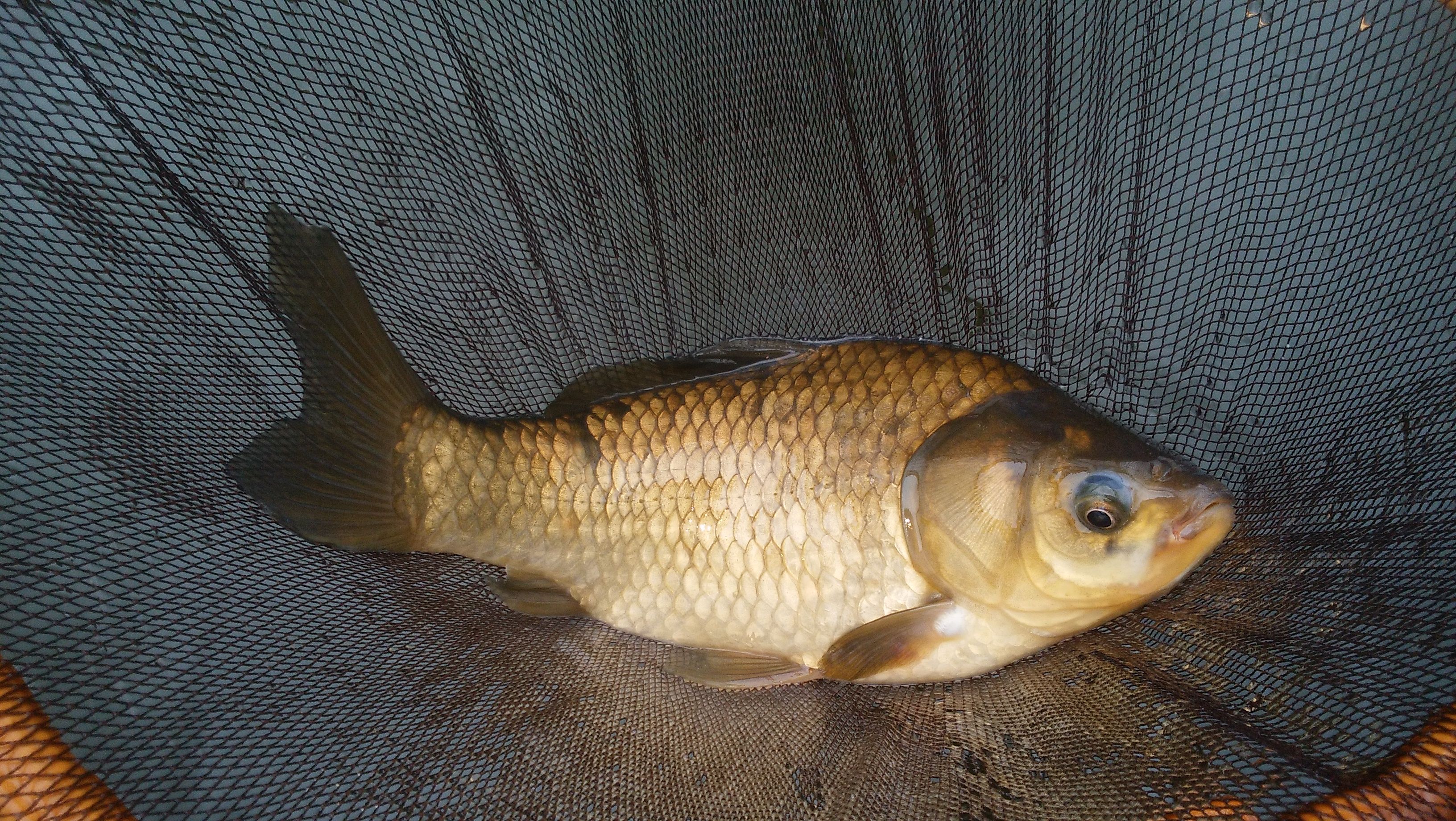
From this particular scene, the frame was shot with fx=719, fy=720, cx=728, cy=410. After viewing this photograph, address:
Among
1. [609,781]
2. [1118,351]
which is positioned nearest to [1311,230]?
[1118,351]

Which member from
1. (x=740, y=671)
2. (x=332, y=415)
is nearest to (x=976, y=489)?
(x=740, y=671)

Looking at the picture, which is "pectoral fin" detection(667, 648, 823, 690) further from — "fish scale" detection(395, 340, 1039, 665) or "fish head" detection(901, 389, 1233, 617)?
"fish head" detection(901, 389, 1233, 617)

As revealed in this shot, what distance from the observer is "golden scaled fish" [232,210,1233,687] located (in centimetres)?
98

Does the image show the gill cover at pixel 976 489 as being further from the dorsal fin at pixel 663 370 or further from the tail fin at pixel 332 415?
the tail fin at pixel 332 415

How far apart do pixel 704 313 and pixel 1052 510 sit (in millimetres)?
747

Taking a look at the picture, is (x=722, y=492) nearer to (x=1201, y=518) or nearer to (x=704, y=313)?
(x=704, y=313)

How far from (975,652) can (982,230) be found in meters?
0.72

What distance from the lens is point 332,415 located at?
1.14m

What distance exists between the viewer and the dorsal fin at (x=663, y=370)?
1.21m

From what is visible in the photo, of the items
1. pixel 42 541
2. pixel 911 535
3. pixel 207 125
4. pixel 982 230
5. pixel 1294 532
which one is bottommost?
pixel 1294 532

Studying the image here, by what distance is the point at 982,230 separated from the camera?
1.29 metres

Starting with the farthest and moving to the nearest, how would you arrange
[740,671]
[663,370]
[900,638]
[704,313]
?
[704,313] < [663,370] < [740,671] < [900,638]

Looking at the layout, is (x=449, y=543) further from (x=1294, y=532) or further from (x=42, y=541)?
(x=1294, y=532)

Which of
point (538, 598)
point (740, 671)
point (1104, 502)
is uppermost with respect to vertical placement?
point (1104, 502)
